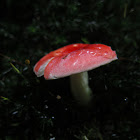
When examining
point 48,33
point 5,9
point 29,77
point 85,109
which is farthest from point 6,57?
point 5,9

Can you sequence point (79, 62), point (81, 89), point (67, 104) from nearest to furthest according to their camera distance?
point (79, 62)
point (67, 104)
point (81, 89)

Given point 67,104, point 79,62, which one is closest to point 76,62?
point 79,62

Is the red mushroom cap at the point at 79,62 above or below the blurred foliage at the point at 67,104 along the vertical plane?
above

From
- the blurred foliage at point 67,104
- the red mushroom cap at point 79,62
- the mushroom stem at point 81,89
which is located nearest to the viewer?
the red mushroom cap at point 79,62

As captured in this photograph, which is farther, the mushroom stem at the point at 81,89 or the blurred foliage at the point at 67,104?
the mushroom stem at the point at 81,89

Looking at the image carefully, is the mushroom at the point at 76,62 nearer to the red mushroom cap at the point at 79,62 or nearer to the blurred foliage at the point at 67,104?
the red mushroom cap at the point at 79,62

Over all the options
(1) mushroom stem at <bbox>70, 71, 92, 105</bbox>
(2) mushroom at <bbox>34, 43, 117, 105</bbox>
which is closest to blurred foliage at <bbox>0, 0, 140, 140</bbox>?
(1) mushroom stem at <bbox>70, 71, 92, 105</bbox>

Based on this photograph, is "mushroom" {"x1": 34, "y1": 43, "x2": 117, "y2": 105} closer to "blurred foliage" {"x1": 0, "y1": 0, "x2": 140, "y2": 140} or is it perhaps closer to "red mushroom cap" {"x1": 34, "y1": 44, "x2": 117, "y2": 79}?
"red mushroom cap" {"x1": 34, "y1": 44, "x2": 117, "y2": 79}

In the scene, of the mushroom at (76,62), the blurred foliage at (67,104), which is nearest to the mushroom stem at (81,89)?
the blurred foliage at (67,104)

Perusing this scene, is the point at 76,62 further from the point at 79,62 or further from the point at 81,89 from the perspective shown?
the point at 81,89
